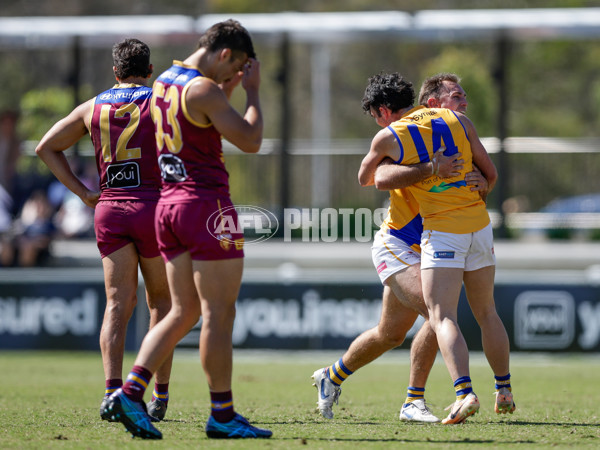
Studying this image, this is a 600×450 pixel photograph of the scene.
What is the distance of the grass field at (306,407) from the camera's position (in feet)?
17.8

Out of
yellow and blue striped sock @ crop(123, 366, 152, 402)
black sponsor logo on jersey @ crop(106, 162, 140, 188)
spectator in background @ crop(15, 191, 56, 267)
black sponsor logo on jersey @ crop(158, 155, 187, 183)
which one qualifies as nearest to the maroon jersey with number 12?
black sponsor logo on jersey @ crop(106, 162, 140, 188)

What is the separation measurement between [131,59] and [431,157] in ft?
6.97

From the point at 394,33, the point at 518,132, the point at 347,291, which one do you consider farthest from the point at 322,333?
the point at 518,132

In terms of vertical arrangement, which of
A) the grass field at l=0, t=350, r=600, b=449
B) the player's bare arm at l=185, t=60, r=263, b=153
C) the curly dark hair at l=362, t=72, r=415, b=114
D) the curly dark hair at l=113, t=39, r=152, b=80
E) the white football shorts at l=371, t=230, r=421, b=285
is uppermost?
the curly dark hair at l=113, t=39, r=152, b=80

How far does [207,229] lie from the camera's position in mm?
5363

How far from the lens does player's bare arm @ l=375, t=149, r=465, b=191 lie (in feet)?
20.2

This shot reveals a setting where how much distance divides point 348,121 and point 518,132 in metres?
7.97

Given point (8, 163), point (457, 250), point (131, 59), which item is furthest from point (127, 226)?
point (8, 163)

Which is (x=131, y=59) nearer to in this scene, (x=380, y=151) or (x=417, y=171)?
(x=380, y=151)

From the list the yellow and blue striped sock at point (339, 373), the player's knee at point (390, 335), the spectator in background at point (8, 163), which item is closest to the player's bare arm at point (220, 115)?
the player's knee at point (390, 335)

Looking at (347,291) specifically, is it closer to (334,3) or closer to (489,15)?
(489,15)

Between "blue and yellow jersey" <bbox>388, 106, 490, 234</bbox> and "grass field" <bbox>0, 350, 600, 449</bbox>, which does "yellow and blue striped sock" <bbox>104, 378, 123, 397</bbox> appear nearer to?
"grass field" <bbox>0, 350, 600, 449</bbox>

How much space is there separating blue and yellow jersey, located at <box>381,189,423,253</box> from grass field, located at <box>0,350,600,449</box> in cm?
124

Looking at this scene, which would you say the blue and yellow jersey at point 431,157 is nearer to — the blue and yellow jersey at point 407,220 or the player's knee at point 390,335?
the blue and yellow jersey at point 407,220
